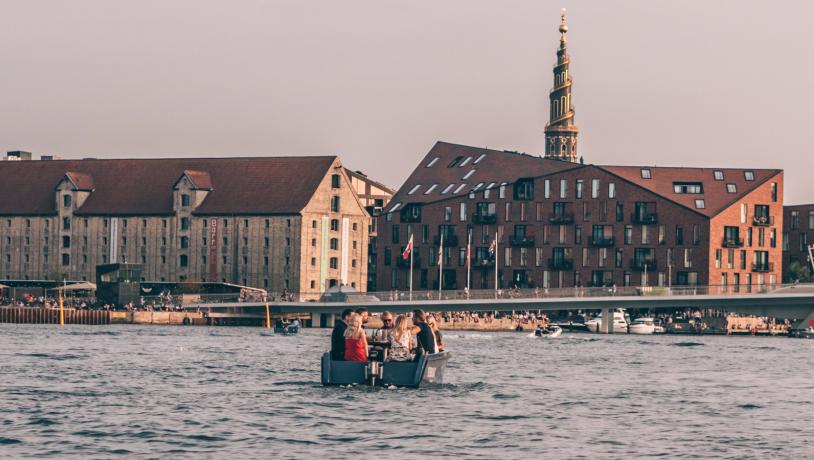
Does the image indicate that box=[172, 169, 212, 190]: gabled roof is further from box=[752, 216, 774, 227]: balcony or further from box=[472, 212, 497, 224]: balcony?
box=[752, 216, 774, 227]: balcony

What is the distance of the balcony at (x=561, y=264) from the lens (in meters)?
169

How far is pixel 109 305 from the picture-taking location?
532 feet

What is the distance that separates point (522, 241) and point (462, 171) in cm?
1875

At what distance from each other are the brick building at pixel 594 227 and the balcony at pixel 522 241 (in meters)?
0.11

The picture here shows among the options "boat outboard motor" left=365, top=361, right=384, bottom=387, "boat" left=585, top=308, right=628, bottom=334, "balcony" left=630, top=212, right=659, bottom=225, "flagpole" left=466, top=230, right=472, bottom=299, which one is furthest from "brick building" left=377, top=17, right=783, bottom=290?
"boat outboard motor" left=365, top=361, right=384, bottom=387

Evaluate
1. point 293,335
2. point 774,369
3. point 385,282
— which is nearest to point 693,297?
point 293,335

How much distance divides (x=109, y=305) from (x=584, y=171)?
170 ft

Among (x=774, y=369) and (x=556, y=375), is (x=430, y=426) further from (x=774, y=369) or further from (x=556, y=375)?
(x=774, y=369)

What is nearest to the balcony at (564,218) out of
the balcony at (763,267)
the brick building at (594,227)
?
the brick building at (594,227)

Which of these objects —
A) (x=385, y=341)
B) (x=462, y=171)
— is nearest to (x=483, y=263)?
(x=462, y=171)

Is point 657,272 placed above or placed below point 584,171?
below

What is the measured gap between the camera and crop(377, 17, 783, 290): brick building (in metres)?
164

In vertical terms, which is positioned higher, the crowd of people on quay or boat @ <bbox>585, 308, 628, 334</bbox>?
the crowd of people on quay

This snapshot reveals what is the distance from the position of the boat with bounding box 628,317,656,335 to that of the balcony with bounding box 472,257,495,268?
19.2 meters
